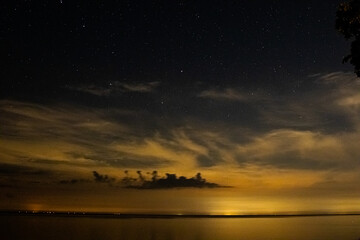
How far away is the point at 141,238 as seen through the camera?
8875 cm

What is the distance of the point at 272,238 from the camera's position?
8775 centimetres

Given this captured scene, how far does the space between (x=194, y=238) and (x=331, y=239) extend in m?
28.8

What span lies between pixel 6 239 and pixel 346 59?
78345 millimetres

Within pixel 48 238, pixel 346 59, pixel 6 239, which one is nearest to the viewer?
pixel 346 59

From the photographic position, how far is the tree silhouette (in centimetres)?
1534

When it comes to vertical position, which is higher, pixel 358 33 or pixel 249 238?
pixel 358 33

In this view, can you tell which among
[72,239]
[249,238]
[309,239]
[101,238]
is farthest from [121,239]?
[309,239]

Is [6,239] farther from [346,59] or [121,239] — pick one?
[346,59]

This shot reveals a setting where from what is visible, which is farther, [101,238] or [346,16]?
[101,238]

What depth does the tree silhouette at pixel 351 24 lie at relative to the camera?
1534 centimetres

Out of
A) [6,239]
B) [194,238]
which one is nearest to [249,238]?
[194,238]

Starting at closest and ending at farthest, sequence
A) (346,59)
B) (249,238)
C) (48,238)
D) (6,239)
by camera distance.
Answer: (346,59) < (6,239) < (48,238) < (249,238)

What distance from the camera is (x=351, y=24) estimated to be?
15.6m

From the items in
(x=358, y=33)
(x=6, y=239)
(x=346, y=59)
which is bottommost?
(x=6, y=239)
